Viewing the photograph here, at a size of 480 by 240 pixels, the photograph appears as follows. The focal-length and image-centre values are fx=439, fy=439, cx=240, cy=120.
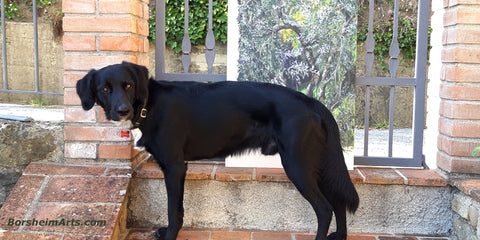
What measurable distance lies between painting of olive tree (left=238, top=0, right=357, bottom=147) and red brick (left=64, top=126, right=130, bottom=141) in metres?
0.95

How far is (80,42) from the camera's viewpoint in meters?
2.75

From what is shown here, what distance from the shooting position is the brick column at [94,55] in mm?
2725

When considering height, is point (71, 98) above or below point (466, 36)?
below

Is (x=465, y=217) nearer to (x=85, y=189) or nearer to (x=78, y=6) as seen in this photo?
(x=85, y=189)

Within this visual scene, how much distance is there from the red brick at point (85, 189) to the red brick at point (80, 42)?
2.66 feet

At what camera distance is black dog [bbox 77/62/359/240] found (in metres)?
2.30

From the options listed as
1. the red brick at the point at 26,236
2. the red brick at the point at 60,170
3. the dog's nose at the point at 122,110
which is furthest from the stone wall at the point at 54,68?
the dog's nose at the point at 122,110

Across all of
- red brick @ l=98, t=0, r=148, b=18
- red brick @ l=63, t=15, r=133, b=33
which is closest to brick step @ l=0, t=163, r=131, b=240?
red brick @ l=63, t=15, r=133, b=33

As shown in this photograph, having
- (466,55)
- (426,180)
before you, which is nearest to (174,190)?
(426,180)

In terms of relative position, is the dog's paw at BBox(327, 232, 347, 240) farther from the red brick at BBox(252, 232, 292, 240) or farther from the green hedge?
the green hedge

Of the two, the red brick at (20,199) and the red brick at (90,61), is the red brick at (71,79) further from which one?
the red brick at (20,199)

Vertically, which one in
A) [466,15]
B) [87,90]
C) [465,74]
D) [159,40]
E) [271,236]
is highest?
[466,15]

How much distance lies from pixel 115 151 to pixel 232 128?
0.89m

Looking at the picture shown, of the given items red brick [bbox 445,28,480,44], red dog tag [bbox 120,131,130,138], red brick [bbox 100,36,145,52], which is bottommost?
red dog tag [bbox 120,131,130,138]
